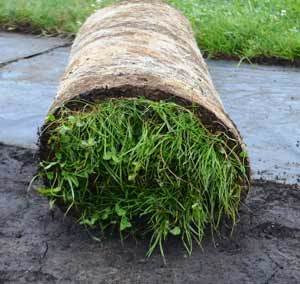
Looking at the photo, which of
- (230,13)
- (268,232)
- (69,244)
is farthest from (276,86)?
(69,244)

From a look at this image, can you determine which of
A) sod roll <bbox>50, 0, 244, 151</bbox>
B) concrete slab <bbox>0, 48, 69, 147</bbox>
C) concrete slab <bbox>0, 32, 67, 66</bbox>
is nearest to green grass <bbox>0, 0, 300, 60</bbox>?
concrete slab <bbox>0, 32, 67, 66</bbox>

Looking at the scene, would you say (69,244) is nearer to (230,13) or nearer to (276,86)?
(276,86)

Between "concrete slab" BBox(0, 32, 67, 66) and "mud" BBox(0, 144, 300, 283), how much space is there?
251cm

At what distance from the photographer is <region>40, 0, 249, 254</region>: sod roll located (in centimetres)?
250

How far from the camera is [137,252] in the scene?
100 inches

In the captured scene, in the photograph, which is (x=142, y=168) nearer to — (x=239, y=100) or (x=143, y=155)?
(x=143, y=155)

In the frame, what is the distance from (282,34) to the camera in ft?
17.9

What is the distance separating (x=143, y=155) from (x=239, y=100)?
1.89m

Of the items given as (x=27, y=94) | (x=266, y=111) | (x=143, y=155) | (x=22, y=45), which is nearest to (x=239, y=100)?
(x=266, y=111)

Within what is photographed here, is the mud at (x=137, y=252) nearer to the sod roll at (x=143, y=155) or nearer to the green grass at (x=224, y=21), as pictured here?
the sod roll at (x=143, y=155)

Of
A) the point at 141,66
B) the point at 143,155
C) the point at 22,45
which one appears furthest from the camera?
the point at 22,45

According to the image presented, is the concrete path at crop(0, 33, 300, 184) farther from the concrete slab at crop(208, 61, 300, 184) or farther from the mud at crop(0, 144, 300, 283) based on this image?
the mud at crop(0, 144, 300, 283)

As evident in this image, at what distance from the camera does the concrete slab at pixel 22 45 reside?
534cm

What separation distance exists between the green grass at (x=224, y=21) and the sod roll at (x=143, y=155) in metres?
2.66
